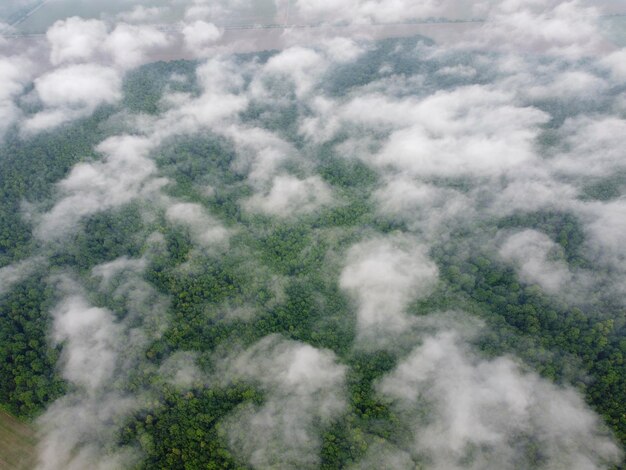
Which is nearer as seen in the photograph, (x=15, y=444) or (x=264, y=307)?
(x=15, y=444)

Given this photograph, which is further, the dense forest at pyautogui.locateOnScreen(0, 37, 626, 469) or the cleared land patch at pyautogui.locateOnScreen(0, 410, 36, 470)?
the cleared land patch at pyautogui.locateOnScreen(0, 410, 36, 470)

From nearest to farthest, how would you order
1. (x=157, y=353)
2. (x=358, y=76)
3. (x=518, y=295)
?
1. (x=157, y=353)
2. (x=518, y=295)
3. (x=358, y=76)

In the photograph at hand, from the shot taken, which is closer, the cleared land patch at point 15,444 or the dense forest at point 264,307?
the dense forest at point 264,307

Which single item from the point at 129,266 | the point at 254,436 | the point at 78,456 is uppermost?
the point at 129,266

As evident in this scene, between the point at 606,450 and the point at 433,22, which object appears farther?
→ the point at 433,22

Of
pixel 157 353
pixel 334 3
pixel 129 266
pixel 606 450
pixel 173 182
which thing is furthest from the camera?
pixel 334 3

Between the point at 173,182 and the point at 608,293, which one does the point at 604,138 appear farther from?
the point at 173,182

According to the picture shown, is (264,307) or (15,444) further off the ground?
(15,444)

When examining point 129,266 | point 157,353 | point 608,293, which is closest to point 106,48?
point 129,266
